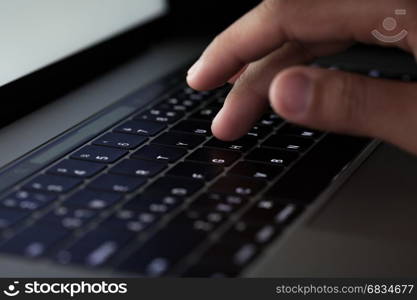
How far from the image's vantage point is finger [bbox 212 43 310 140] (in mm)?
766

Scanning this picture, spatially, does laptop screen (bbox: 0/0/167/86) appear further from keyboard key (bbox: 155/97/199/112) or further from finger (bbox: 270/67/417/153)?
finger (bbox: 270/67/417/153)

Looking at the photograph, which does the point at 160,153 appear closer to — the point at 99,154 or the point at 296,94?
the point at 99,154

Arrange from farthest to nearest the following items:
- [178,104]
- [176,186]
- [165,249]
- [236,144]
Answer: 1. [178,104]
2. [236,144]
3. [176,186]
4. [165,249]

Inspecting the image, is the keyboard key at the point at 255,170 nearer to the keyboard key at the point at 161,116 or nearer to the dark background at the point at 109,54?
the keyboard key at the point at 161,116

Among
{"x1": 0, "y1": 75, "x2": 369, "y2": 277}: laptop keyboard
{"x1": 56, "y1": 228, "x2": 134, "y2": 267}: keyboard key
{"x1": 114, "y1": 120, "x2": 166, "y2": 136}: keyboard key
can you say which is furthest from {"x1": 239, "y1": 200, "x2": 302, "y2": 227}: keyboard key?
{"x1": 114, "y1": 120, "x2": 166, "y2": 136}: keyboard key

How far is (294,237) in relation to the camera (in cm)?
59

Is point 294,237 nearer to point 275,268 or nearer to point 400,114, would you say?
point 275,268

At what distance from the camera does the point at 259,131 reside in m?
0.82

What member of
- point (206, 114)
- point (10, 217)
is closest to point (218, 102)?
point (206, 114)

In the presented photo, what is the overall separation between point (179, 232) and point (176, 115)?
0.30 meters

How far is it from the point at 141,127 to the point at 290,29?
201 mm

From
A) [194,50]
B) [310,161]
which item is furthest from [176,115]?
[194,50]

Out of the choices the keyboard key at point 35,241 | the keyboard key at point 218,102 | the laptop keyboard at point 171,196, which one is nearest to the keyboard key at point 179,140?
the laptop keyboard at point 171,196

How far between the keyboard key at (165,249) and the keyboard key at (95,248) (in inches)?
0.7
